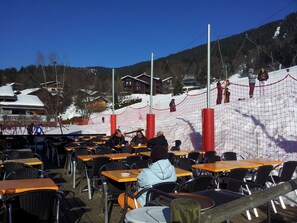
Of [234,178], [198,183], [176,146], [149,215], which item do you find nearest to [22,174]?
[198,183]

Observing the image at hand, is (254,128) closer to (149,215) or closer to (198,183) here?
(198,183)

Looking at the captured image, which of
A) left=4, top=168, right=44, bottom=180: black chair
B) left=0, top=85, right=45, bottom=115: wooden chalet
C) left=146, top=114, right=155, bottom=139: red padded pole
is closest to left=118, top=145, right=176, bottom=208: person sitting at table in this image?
left=4, top=168, right=44, bottom=180: black chair

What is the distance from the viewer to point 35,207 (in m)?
3.46

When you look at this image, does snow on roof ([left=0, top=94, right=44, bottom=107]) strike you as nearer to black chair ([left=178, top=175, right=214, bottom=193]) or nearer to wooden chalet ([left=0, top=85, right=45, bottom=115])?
wooden chalet ([left=0, top=85, right=45, bottom=115])

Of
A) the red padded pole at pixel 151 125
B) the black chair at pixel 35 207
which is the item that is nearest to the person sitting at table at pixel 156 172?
the black chair at pixel 35 207

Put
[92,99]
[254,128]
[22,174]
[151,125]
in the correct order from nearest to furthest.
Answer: [22,174], [254,128], [151,125], [92,99]

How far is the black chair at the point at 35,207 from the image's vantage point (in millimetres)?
3402

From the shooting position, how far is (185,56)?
76.2 m

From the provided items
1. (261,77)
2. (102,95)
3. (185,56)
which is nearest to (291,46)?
(185,56)

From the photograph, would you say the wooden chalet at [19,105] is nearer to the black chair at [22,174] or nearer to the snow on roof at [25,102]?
the snow on roof at [25,102]

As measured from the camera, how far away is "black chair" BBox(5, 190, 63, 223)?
3402 millimetres

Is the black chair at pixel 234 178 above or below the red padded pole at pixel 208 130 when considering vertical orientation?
below

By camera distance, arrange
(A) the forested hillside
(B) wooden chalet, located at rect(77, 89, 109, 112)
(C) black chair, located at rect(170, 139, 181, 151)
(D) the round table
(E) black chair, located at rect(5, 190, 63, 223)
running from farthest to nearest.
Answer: (B) wooden chalet, located at rect(77, 89, 109, 112), (A) the forested hillside, (C) black chair, located at rect(170, 139, 181, 151), (E) black chair, located at rect(5, 190, 63, 223), (D) the round table

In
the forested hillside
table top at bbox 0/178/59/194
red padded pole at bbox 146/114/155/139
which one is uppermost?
the forested hillside
